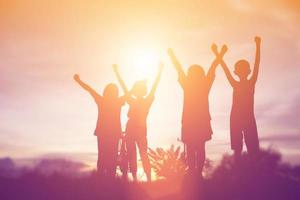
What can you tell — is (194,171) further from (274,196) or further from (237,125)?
(274,196)

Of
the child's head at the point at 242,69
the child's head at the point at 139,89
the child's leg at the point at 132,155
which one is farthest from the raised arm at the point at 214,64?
the child's leg at the point at 132,155

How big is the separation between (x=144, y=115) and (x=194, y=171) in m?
2.25

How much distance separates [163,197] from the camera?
10727 millimetres

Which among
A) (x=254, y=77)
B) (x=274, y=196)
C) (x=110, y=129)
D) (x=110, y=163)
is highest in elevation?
(x=254, y=77)

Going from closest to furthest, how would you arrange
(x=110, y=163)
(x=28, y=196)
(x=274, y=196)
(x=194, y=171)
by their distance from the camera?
(x=274, y=196), (x=28, y=196), (x=194, y=171), (x=110, y=163)

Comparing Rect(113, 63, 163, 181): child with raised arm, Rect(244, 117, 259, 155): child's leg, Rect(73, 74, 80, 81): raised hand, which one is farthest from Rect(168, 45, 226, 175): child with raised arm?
Rect(73, 74, 80, 81): raised hand

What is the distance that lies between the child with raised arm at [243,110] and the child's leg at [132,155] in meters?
2.78

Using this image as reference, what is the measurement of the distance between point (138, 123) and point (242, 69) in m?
3.10

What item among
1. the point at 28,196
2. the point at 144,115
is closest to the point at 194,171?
the point at 144,115

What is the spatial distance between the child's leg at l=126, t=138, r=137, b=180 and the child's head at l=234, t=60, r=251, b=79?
335 centimetres

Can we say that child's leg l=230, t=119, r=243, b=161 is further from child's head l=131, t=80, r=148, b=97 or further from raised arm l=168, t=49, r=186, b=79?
child's head l=131, t=80, r=148, b=97

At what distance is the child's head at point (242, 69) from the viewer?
522 inches

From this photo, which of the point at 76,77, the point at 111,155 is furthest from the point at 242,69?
the point at 76,77

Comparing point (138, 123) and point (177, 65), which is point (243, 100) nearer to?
point (177, 65)
